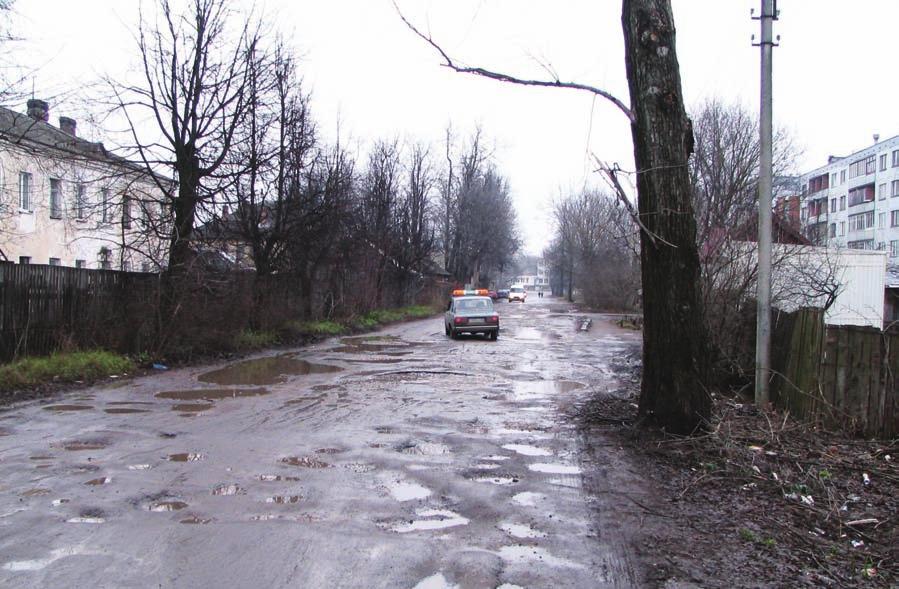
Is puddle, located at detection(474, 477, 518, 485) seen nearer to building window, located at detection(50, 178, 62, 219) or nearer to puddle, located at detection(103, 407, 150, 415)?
puddle, located at detection(103, 407, 150, 415)

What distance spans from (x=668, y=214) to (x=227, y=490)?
539 cm

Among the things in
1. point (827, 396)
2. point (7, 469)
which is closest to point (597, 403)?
point (827, 396)

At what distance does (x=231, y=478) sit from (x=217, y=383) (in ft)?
22.4

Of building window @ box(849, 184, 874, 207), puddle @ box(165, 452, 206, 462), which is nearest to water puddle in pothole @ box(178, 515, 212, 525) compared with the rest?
puddle @ box(165, 452, 206, 462)

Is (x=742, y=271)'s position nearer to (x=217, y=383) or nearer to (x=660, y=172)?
(x=660, y=172)

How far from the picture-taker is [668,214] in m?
7.55

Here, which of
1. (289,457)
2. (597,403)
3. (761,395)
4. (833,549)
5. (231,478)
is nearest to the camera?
(833,549)

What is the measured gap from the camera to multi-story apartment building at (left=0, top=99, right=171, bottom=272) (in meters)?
16.1

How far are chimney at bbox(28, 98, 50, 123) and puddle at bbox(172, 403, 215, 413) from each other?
21.8 ft

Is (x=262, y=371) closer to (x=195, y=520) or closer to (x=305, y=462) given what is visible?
(x=305, y=462)

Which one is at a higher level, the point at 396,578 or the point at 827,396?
the point at 827,396

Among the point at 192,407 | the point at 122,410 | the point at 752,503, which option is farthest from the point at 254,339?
the point at 752,503

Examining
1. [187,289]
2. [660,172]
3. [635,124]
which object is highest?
[635,124]

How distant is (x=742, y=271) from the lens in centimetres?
1256
